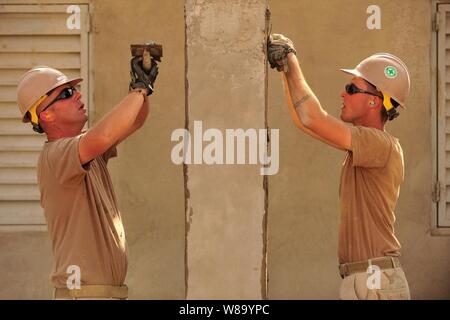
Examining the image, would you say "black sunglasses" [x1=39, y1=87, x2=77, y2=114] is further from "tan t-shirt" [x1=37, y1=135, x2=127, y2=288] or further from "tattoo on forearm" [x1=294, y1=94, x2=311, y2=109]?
"tattoo on forearm" [x1=294, y1=94, x2=311, y2=109]

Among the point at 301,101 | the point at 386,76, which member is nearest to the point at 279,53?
the point at 301,101

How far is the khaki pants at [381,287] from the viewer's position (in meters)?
6.33

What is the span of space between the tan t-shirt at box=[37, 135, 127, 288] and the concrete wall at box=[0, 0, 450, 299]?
241 centimetres

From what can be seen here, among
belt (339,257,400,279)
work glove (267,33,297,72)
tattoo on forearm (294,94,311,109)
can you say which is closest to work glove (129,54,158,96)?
work glove (267,33,297,72)

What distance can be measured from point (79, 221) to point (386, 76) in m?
1.80

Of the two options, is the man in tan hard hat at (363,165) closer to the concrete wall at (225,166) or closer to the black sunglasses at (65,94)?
the concrete wall at (225,166)

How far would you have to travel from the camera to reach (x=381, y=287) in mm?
6340

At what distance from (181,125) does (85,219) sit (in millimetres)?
2597

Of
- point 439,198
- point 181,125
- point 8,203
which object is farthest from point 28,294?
point 439,198

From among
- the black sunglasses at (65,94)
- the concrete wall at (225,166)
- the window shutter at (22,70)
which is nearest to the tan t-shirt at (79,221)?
the black sunglasses at (65,94)

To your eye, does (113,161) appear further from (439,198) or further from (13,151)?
(439,198)

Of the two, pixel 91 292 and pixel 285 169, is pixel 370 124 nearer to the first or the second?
pixel 91 292
